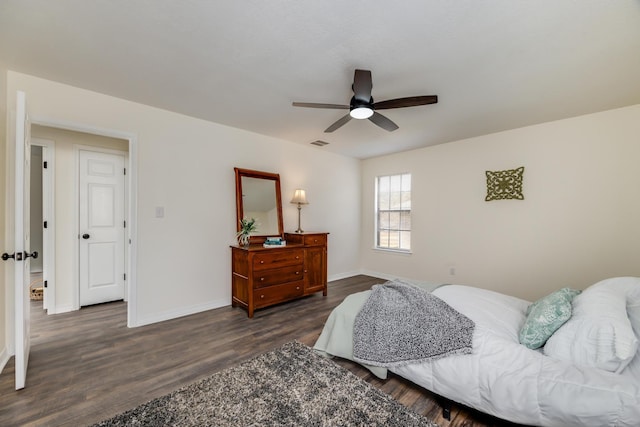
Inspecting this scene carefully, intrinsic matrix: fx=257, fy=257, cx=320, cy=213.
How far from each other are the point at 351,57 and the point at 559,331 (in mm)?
2293

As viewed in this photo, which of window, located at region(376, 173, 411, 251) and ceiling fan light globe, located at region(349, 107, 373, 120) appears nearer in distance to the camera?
ceiling fan light globe, located at region(349, 107, 373, 120)

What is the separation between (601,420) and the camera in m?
1.16

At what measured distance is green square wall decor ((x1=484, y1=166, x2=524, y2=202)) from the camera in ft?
11.8

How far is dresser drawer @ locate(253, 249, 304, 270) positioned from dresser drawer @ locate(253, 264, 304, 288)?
0.20 feet

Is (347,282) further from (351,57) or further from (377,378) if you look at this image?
(351,57)

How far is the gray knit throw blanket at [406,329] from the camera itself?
66.2 inches

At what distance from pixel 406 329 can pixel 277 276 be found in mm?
2045

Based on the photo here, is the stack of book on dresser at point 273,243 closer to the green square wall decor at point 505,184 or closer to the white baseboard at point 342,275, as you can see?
the white baseboard at point 342,275

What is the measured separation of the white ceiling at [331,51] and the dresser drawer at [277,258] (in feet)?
5.93

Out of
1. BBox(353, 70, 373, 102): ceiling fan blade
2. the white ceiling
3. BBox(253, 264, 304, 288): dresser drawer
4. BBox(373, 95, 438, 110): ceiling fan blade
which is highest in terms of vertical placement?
the white ceiling

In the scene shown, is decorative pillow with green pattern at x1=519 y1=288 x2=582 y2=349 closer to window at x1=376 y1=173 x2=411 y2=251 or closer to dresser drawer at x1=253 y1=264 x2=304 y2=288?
dresser drawer at x1=253 y1=264 x2=304 y2=288

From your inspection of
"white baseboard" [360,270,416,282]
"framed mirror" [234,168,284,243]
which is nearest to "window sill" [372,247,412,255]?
"white baseboard" [360,270,416,282]

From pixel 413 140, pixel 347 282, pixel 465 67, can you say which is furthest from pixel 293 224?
pixel 465 67

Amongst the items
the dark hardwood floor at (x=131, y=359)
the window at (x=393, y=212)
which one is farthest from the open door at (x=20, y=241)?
the window at (x=393, y=212)
